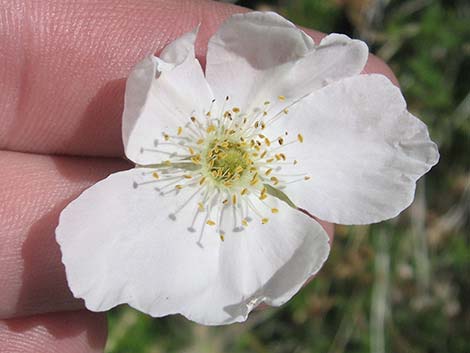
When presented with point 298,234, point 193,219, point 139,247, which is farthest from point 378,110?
point 139,247

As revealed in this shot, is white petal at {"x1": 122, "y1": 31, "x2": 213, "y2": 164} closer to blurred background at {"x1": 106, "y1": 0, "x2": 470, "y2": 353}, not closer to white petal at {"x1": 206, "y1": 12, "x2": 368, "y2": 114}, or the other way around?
white petal at {"x1": 206, "y1": 12, "x2": 368, "y2": 114}

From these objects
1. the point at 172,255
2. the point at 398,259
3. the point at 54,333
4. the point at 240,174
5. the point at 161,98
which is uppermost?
the point at 161,98

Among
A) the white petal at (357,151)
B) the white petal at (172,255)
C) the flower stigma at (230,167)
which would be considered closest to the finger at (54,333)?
the white petal at (172,255)

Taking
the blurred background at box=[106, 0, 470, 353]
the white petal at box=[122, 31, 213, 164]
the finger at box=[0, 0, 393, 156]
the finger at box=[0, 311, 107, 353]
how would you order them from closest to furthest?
1. the white petal at box=[122, 31, 213, 164]
2. the finger at box=[0, 0, 393, 156]
3. the finger at box=[0, 311, 107, 353]
4. the blurred background at box=[106, 0, 470, 353]

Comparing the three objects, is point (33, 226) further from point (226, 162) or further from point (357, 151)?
point (357, 151)

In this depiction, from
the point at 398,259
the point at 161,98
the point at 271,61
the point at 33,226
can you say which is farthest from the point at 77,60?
the point at 398,259

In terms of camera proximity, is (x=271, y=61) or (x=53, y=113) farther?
(x=53, y=113)

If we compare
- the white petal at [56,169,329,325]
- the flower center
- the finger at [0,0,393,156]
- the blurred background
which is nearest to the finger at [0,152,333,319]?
the finger at [0,0,393,156]
